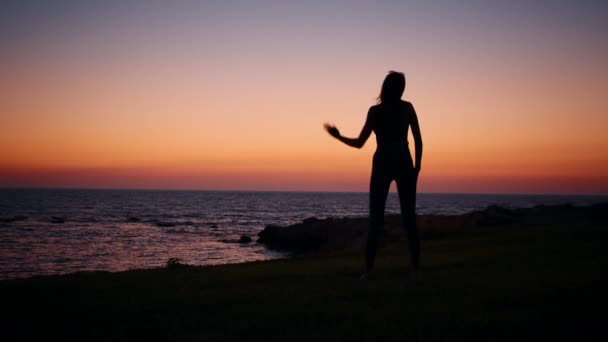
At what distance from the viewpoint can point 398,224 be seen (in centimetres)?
3625

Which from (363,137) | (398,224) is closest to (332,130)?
(363,137)

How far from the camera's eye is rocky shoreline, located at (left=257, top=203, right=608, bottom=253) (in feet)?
103

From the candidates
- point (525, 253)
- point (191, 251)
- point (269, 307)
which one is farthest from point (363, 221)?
point (269, 307)

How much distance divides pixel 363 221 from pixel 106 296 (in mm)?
35494

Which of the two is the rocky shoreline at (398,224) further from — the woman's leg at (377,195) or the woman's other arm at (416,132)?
the woman's other arm at (416,132)

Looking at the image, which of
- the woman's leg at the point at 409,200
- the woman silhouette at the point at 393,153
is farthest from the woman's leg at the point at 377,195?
the woman's leg at the point at 409,200

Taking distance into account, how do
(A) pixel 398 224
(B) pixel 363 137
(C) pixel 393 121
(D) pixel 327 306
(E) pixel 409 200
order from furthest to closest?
1. (A) pixel 398 224
2. (B) pixel 363 137
3. (C) pixel 393 121
4. (E) pixel 409 200
5. (D) pixel 327 306

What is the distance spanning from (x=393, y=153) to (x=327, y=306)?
265cm

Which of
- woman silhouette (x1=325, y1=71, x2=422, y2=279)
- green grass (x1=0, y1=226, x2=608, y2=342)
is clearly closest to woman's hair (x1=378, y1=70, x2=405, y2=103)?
woman silhouette (x1=325, y1=71, x2=422, y2=279)

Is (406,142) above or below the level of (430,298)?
above

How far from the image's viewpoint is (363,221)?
40.6 metres

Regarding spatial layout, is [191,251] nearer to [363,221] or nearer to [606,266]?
[363,221]

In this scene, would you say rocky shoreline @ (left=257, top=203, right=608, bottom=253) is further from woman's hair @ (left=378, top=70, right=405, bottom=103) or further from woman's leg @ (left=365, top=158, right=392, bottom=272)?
woman's hair @ (left=378, top=70, right=405, bottom=103)

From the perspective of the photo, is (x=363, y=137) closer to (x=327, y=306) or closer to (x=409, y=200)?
(x=409, y=200)
